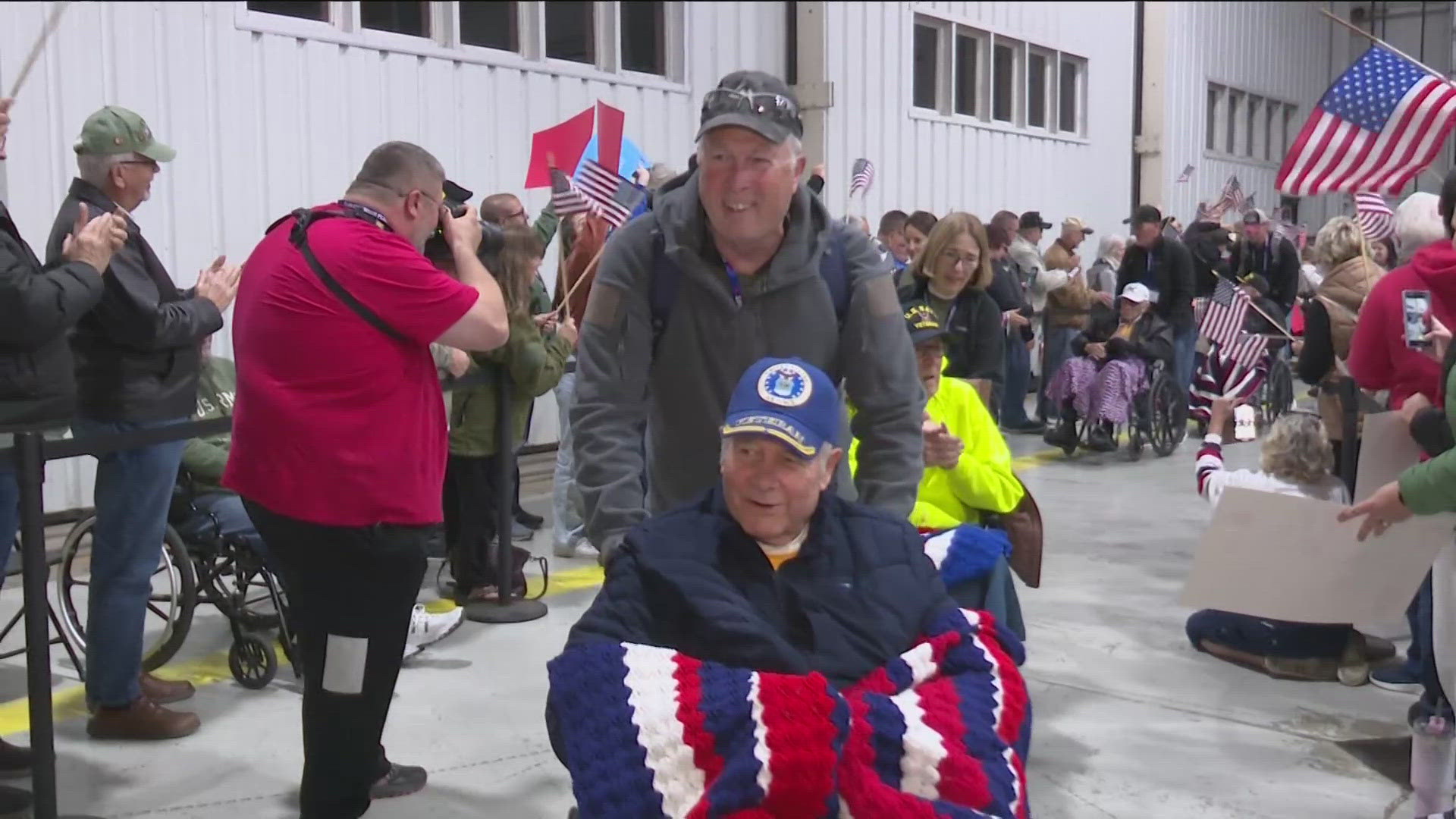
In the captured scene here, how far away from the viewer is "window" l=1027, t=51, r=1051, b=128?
15617 millimetres

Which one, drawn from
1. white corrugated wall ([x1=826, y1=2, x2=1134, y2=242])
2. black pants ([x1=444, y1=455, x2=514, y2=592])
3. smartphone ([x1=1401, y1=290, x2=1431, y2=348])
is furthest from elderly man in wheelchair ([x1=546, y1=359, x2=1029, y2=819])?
white corrugated wall ([x1=826, y1=2, x2=1134, y2=242])

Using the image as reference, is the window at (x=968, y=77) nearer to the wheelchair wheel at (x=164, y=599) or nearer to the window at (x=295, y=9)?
the window at (x=295, y=9)

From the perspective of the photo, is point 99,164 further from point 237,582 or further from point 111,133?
point 237,582

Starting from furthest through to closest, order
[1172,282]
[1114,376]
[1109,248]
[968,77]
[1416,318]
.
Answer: [968,77] < [1109,248] < [1172,282] < [1114,376] < [1416,318]

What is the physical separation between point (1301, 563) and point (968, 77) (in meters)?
11.0

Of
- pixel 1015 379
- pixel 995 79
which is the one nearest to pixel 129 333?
pixel 1015 379

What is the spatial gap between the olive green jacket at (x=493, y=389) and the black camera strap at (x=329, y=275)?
245 centimetres

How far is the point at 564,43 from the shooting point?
9203mm

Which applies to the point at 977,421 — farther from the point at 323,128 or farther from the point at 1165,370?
the point at 1165,370

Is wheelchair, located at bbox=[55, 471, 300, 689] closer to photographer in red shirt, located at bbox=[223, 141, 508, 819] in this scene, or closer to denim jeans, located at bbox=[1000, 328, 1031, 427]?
photographer in red shirt, located at bbox=[223, 141, 508, 819]

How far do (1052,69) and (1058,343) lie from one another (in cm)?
524

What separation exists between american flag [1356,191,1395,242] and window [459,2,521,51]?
16.7 ft

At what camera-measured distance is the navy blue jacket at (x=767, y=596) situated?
231 cm

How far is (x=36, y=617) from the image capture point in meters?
3.26
